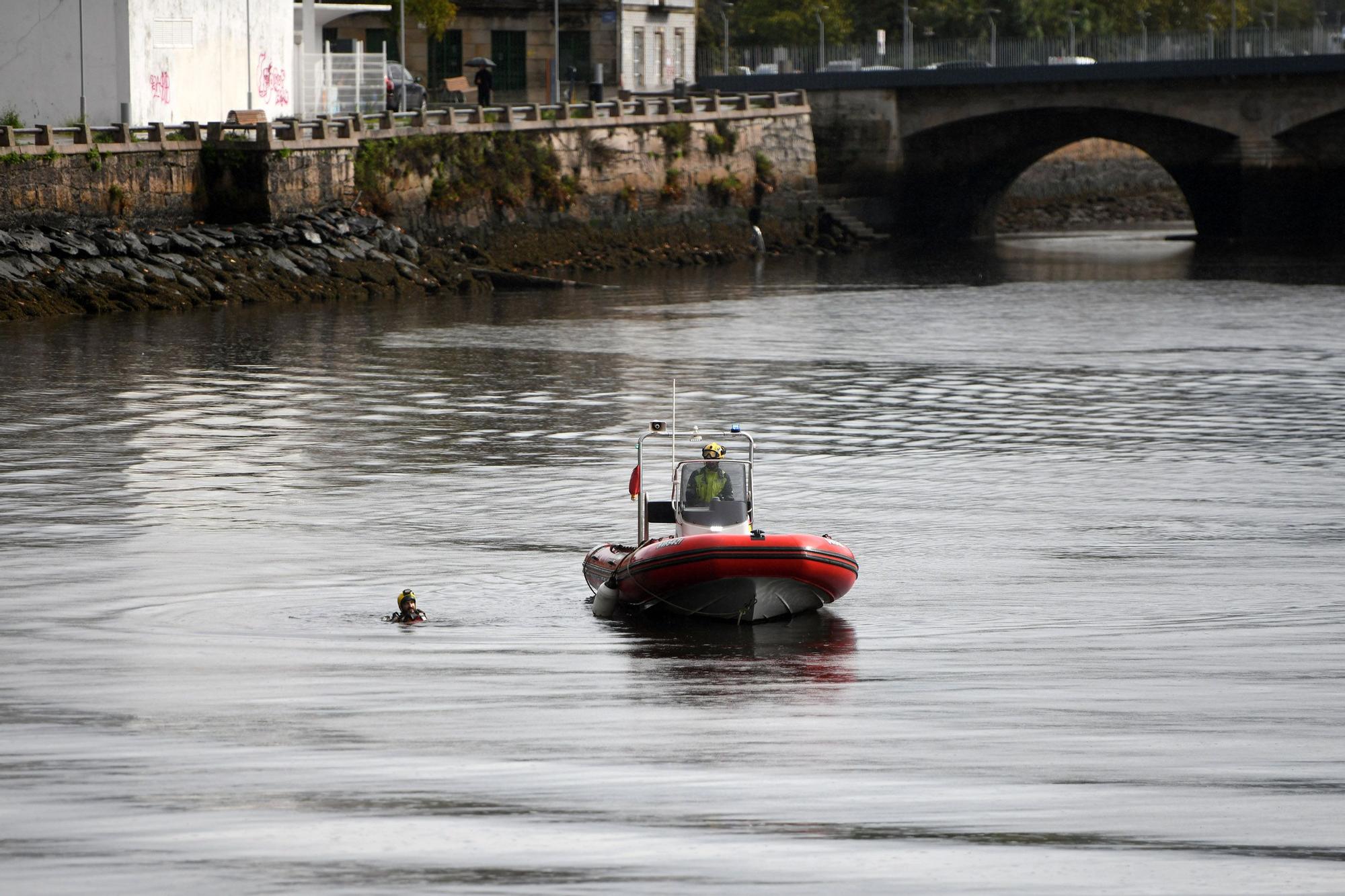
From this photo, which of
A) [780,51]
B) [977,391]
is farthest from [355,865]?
[780,51]

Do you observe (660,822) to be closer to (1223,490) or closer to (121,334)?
(1223,490)

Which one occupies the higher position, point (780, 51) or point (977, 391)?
point (780, 51)

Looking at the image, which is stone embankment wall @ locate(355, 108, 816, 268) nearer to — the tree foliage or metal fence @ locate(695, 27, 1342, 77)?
metal fence @ locate(695, 27, 1342, 77)

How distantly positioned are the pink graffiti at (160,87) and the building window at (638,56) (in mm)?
33179

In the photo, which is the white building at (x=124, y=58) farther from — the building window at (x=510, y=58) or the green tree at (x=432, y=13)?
the building window at (x=510, y=58)

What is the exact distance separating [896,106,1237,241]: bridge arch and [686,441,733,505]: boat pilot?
6772 centimetres

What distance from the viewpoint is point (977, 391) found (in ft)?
122

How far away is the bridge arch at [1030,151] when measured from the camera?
279 ft

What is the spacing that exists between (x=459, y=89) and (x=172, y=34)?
18.6 m

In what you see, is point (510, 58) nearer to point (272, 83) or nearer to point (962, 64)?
point (962, 64)

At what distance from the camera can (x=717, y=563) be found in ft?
58.1

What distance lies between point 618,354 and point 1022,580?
23421mm

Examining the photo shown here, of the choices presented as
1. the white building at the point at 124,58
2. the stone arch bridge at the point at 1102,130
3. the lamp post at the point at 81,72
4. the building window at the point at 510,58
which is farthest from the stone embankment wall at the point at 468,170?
the building window at the point at 510,58

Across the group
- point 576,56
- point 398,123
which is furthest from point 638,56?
point 398,123
